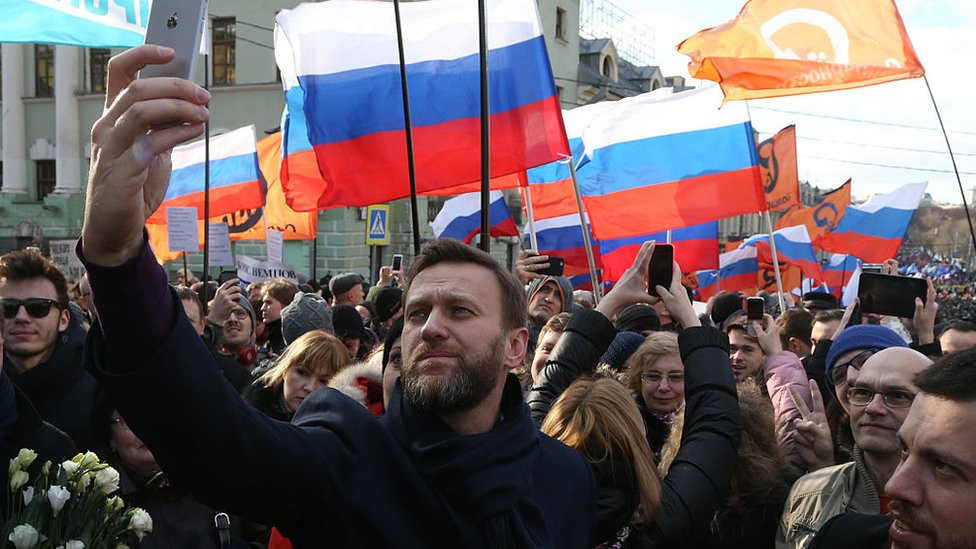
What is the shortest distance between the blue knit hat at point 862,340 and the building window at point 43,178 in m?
31.0

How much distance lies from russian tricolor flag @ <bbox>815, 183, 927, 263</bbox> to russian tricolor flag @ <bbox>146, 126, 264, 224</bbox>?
8208 mm

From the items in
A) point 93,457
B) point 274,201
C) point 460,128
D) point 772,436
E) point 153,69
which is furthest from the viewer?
point 274,201

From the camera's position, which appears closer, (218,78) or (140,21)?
(140,21)

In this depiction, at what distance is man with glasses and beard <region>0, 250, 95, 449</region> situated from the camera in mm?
3699

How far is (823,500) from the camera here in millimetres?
2938

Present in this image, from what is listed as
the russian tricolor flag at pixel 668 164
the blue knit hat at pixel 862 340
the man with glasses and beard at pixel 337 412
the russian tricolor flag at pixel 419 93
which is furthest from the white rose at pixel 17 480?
the russian tricolor flag at pixel 668 164

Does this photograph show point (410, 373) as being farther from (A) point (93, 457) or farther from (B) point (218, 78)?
(B) point (218, 78)

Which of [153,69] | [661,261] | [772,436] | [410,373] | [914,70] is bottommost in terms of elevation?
[772,436]

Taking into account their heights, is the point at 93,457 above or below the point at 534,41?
below

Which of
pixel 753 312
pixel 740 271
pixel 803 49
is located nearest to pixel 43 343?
pixel 753 312

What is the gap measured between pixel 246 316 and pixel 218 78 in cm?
2390

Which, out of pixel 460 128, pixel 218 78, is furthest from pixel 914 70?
pixel 218 78

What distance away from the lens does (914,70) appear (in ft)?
23.9

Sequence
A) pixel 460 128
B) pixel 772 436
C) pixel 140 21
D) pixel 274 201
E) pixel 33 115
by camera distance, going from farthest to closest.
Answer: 1. pixel 33 115
2. pixel 274 201
3. pixel 460 128
4. pixel 140 21
5. pixel 772 436
